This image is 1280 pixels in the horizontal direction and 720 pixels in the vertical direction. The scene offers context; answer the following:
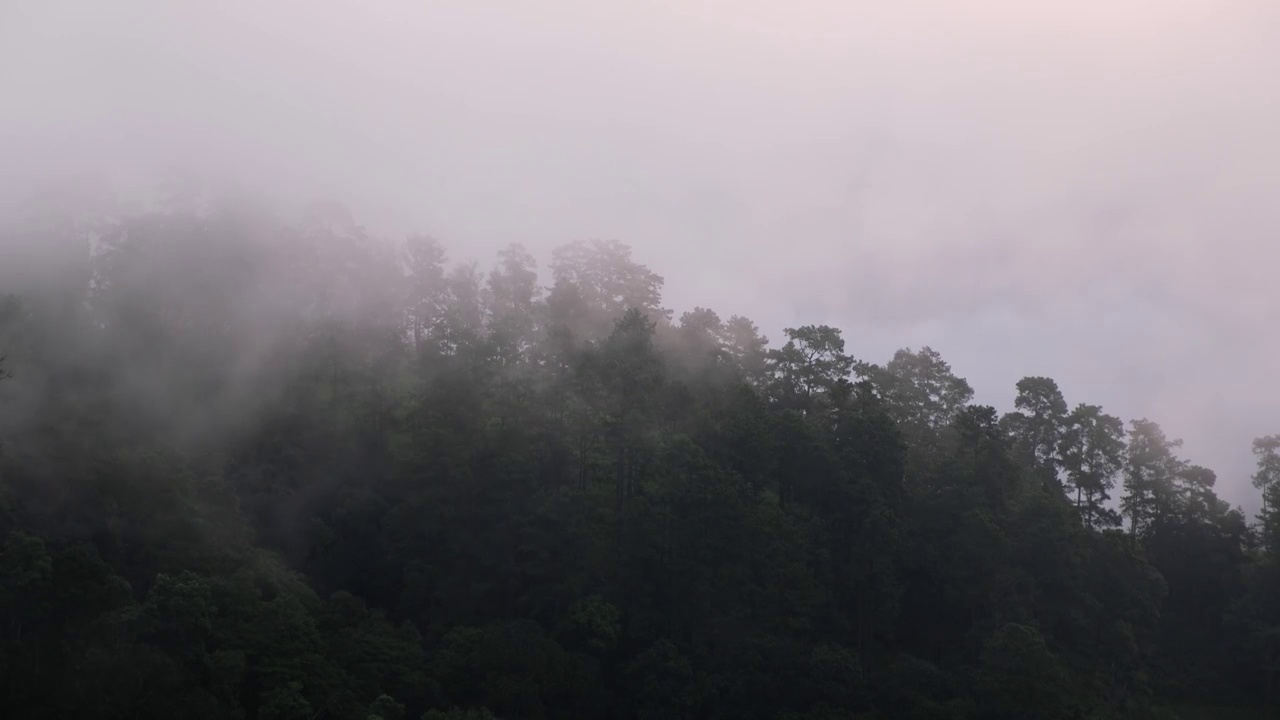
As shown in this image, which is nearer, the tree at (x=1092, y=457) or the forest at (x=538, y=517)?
the forest at (x=538, y=517)

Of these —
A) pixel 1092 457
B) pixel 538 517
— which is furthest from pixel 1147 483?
pixel 538 517

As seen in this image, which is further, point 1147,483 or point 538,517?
point 1147,483

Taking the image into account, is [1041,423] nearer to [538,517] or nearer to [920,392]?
[920,392]

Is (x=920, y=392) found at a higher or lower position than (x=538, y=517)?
higher

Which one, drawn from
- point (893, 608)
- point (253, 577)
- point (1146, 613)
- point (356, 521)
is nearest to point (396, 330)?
point (356, 521)

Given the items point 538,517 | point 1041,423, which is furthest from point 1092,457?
point 538,517

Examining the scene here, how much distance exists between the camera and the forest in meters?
31.1

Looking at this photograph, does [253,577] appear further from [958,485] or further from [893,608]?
[958,485]

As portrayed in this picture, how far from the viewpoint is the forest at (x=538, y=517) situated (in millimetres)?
31109

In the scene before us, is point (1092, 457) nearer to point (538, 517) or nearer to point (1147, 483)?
Result: point (1147, 483)

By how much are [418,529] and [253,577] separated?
8070 mm

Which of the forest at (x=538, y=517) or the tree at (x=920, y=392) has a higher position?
the tree at (x=920, y=392)

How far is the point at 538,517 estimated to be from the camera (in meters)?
39.3

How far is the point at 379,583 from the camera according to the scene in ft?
130
